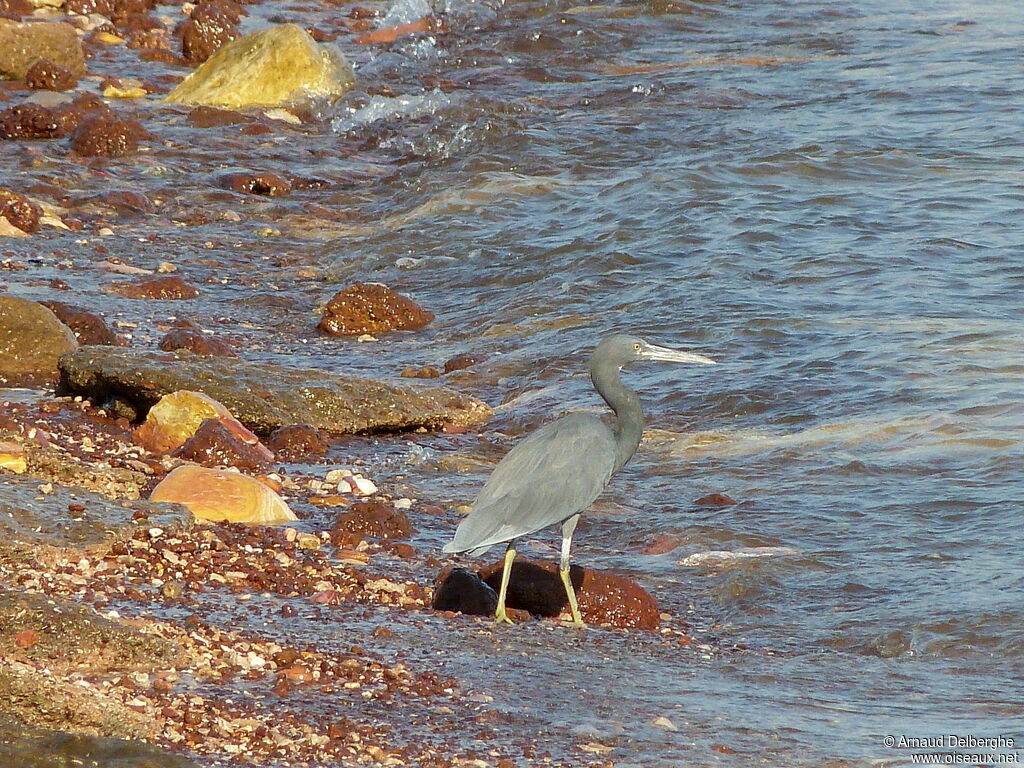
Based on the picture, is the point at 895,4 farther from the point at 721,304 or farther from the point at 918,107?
the point at 721,304

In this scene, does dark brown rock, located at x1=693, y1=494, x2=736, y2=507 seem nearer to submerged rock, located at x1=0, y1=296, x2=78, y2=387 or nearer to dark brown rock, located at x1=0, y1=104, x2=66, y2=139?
submerged rock, located at x1=0, y1=296, x2=78, y2=387

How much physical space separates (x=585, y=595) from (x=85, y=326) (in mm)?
3732

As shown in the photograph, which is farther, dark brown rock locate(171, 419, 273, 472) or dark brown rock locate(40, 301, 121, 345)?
dark brown rock locate(40, 301, 121, 345)

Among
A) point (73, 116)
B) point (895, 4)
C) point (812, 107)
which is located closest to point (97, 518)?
point (73, 116)

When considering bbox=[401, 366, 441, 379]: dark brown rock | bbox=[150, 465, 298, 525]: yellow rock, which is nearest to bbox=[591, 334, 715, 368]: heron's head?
bbox=[150, 465, 298, 525]: yellow rock

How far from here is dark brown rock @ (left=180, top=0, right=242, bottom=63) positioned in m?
16.6

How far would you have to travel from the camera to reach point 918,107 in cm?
1380

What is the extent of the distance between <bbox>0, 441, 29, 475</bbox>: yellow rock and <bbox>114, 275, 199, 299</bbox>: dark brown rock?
3.46 m

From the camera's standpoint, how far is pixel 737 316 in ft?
29.7

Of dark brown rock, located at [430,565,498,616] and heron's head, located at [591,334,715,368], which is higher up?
heron's head, located at [591,334,715,368]

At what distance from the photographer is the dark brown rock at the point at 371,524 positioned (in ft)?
18.9

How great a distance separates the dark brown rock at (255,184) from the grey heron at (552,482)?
720 centimetres

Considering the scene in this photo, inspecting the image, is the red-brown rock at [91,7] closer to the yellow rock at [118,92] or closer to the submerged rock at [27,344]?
the yellow rock at [118,92]

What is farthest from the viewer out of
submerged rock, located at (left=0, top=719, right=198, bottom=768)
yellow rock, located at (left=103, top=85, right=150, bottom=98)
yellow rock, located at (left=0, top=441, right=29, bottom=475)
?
yellow rock, located at (left=103, top=85, right=150, bottom=98)
